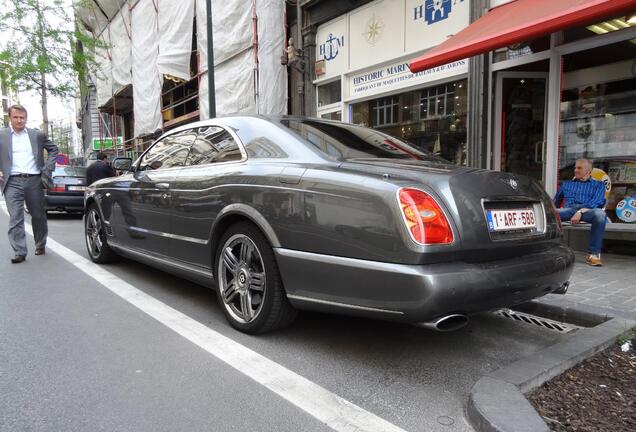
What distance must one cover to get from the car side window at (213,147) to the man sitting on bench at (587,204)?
399 cm

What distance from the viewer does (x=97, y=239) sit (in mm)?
5785

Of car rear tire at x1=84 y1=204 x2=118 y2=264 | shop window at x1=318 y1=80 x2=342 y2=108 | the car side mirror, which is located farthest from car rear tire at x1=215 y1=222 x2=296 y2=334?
shop window at x1=318 y1=80 x2=342 y2=108

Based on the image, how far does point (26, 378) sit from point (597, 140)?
6826 mm

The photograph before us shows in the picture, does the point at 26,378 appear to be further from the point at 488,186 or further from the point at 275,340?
the point at 488,186

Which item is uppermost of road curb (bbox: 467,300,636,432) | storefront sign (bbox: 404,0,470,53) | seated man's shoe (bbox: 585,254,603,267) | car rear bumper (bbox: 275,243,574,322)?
storefront sign (bbox: 404,0,470,53)

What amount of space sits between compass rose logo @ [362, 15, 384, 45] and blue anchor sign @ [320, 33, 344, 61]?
0.92m

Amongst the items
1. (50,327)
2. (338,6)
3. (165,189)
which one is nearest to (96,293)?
(50,327)

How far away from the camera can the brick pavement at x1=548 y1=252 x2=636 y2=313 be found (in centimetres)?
393

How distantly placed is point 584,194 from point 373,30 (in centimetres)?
548

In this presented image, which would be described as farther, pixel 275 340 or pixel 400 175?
pixel 275 340

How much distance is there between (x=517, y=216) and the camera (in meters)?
2.84

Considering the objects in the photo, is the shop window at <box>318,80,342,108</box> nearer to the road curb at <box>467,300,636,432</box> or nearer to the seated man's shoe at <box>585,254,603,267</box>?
the seated man's shoe at <box>585,254,603,267</box>

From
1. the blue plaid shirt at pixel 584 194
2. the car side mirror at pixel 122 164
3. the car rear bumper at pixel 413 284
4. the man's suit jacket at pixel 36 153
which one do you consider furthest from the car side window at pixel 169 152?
the blue plaid shirt at pixel 584 194

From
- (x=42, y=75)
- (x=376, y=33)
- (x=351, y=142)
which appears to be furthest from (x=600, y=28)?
(x=42, y=75)
